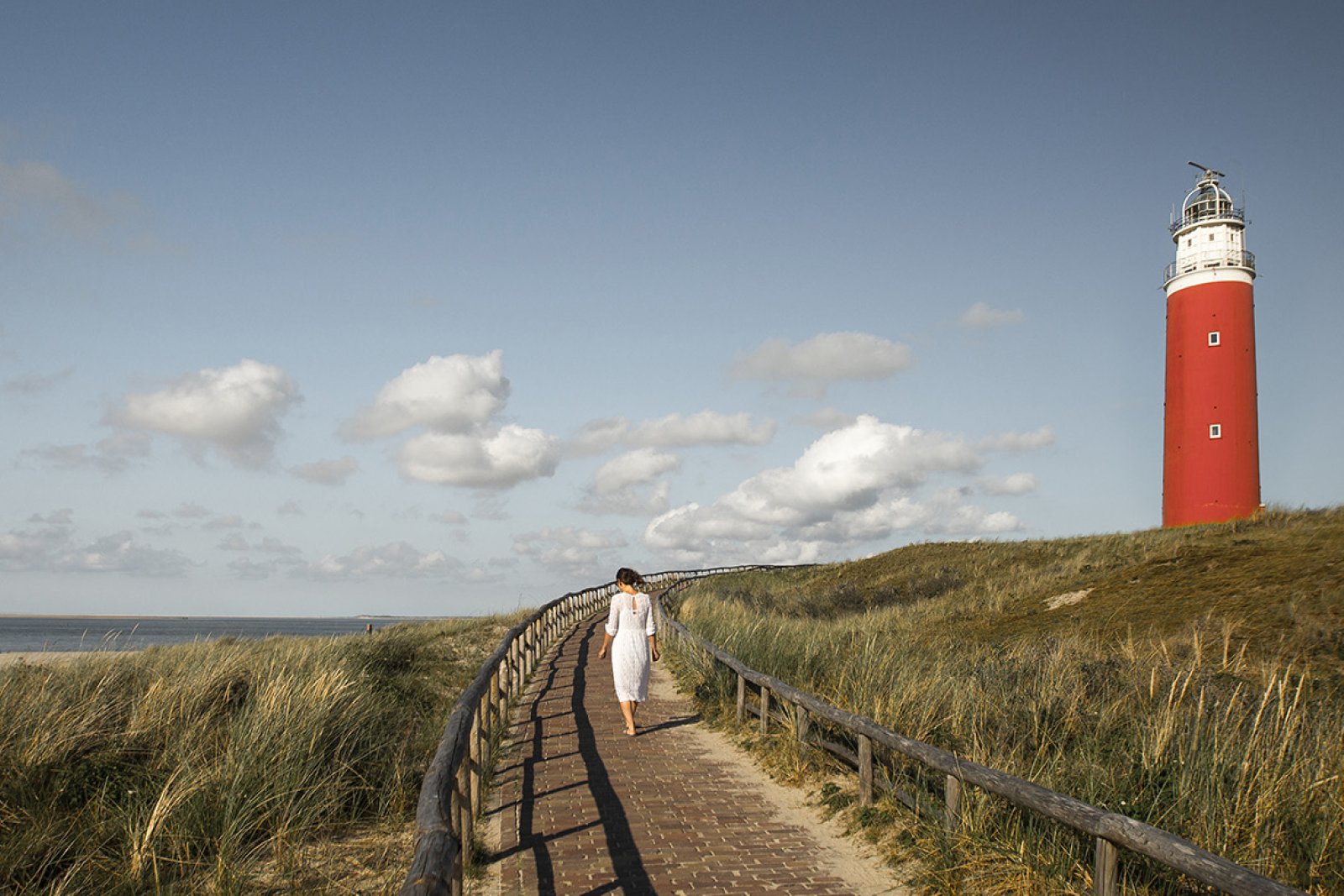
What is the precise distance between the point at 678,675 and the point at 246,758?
10006 mm

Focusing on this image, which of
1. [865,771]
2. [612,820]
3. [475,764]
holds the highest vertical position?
[865,771]

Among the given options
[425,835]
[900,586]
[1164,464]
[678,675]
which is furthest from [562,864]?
[1164,464]

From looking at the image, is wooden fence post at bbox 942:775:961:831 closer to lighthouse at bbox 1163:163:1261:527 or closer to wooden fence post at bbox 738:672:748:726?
wooden fence post at bbox 738:672:748:726

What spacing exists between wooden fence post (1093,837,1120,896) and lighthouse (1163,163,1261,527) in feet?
99.7

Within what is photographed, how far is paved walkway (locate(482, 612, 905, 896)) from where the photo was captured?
6102mm

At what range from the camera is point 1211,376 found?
3234cm

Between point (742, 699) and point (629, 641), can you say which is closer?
point (629, 641)

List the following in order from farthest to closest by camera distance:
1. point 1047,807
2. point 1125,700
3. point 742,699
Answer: point 742,699 < point 1125,700 < point 1047,807

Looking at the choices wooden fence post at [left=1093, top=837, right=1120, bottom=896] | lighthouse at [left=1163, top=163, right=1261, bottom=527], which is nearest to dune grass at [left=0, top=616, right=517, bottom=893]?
wooden fence post at [left=1093, top=837, right=1120, bottom=896]

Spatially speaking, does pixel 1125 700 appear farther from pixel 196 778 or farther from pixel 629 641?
pixel 196 778

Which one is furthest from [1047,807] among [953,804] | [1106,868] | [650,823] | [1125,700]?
[1125,700]

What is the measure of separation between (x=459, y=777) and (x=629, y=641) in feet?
14.6

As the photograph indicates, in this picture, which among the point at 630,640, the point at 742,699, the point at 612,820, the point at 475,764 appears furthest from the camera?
the point at 742,699

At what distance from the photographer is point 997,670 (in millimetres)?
10227
